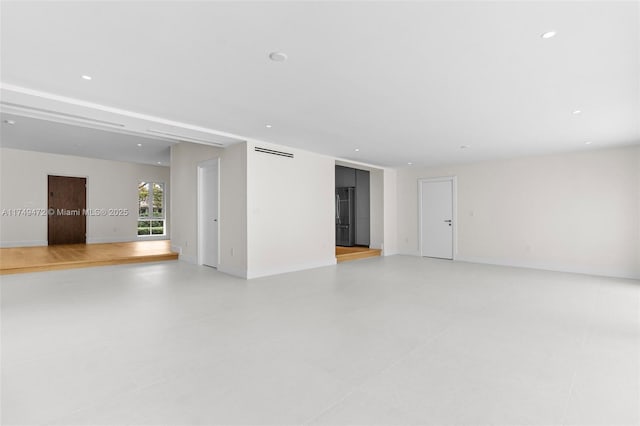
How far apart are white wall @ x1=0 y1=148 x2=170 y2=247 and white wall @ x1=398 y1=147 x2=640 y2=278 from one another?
9.89m

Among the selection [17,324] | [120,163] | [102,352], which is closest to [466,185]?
[102,352]

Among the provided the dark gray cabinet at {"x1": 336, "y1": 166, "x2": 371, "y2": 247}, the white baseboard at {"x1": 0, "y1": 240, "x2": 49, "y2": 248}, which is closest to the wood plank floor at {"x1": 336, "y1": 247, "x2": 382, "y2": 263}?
the dark gray cabinet at {"x1": 336, "y1": 166, "x2": 371, "y2": 247}

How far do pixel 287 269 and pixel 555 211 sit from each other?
5683 mm

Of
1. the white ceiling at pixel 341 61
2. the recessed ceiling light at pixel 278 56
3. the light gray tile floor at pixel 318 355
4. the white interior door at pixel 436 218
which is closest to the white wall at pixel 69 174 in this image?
the light gray tile floor at pixel 318 355

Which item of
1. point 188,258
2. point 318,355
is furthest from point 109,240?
Answer: point 318,355

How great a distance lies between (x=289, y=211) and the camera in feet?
20.4

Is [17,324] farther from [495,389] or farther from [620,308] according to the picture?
[620,308]

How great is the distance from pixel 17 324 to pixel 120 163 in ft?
27.9

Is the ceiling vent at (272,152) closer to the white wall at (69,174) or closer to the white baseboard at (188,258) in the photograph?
the white baseboard at (188,258)

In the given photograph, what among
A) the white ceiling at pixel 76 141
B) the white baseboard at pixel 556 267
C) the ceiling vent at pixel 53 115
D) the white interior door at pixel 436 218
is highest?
the white ceiling at pixel 76 141

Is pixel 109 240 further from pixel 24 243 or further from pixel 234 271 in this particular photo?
pixel 234 271

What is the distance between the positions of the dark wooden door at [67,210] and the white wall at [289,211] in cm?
758

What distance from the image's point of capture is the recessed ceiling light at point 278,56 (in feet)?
8.21

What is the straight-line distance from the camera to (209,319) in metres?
3.38
